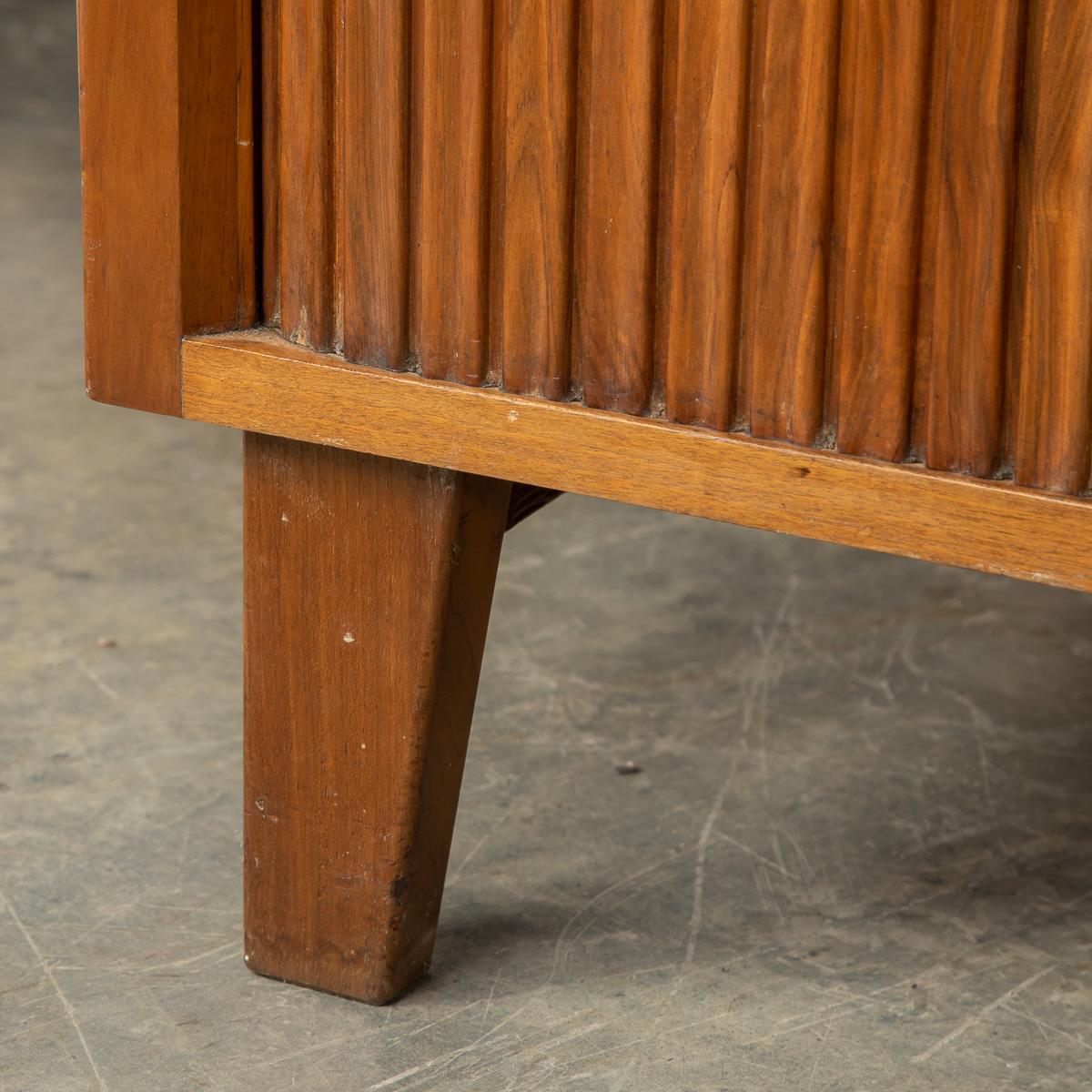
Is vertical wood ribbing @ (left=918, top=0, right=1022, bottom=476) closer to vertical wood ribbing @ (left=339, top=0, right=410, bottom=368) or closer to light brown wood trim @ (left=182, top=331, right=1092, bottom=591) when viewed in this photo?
light brown wood trim @ (left=182, top=331, right=1092, bottom=591)

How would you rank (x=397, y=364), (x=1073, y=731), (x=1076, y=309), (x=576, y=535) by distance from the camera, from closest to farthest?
Result: (x=1076, y=309)
(x=397, y=364)
(x=1073, y=731)
(x=576, y=535)

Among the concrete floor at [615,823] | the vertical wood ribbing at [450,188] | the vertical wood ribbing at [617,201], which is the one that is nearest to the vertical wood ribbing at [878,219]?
the vertical wood ribbing at [617,201]

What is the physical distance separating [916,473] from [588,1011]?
574 mm

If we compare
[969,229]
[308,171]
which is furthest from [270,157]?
[969,229]

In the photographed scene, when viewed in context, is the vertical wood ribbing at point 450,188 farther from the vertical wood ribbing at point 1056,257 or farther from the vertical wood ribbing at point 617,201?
the vertical wood ribbing at point 1056,257

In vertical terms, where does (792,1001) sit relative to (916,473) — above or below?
below

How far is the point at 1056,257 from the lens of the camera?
3.58ft

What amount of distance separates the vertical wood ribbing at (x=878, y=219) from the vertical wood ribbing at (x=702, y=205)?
7cm

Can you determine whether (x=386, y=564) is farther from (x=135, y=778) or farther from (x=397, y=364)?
(x=135, y=778)

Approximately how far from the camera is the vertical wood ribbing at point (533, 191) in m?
1.22

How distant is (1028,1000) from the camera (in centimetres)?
152

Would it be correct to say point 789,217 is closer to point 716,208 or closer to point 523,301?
point 716,208

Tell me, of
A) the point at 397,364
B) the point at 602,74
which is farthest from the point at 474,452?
the point at 602,74

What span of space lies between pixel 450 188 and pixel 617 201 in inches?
4.9
